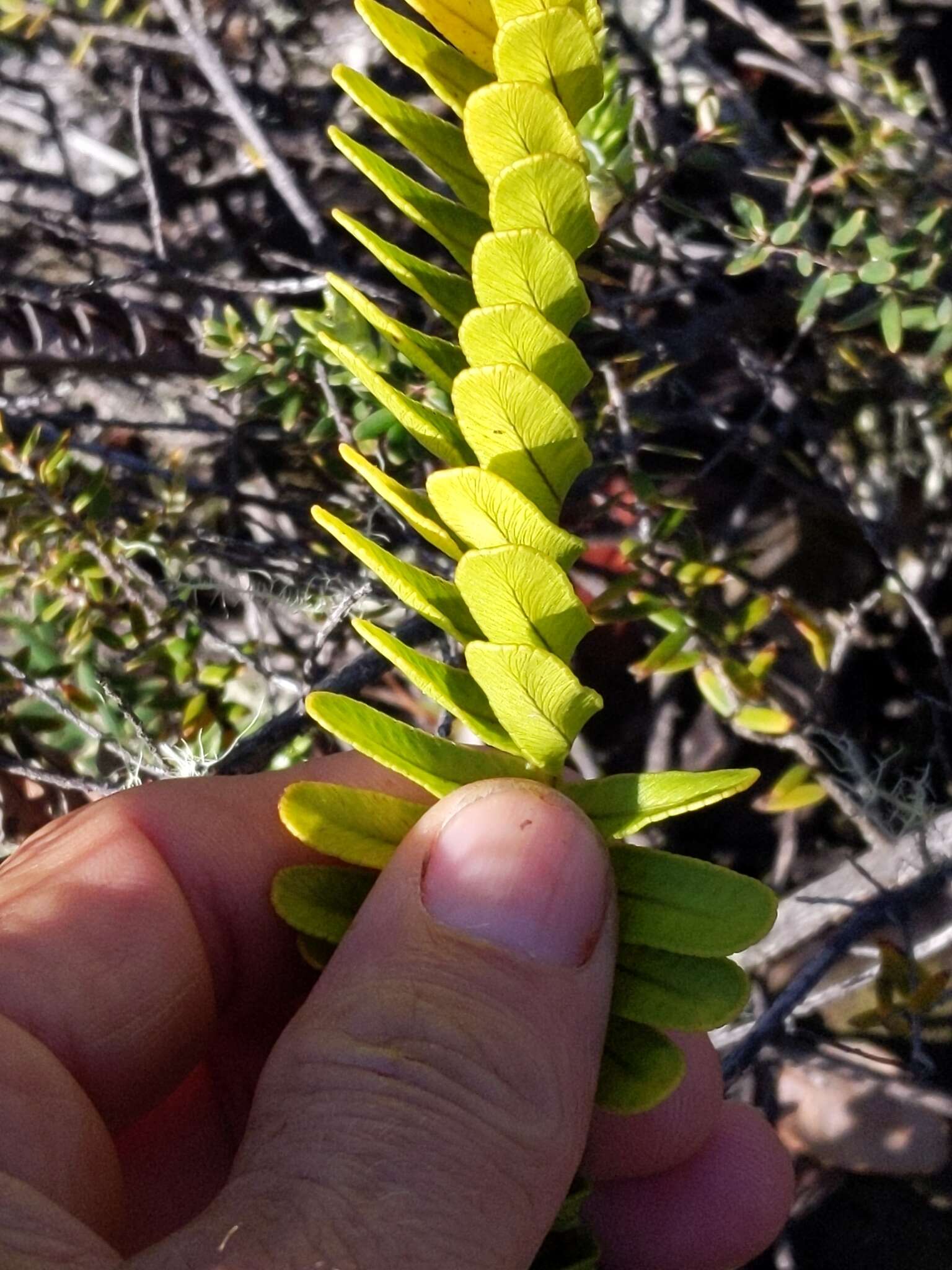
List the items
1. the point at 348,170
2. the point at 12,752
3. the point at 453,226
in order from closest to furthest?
the point at 453,226 < the point at 12,752 < the point at 348,170

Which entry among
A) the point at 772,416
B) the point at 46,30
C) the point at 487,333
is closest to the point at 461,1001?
the point at 487,333

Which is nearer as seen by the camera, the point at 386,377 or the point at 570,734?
the point at 570,734

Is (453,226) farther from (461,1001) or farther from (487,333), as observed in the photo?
(461,1001)

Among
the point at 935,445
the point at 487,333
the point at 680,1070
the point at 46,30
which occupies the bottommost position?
the point at 935,445

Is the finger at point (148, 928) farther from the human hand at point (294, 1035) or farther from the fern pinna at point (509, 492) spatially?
the fern pinna at point (509, 492)

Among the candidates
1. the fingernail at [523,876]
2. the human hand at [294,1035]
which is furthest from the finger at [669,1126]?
the fingernail at [523,876]

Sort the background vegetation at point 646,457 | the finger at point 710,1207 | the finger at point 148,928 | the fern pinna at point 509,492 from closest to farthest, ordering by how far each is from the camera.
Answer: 1. the fern pinna at point 509,492
2. the finger at point 148,928
3. the background vegetation at point 646,457
4. the finger at point 710,1207
